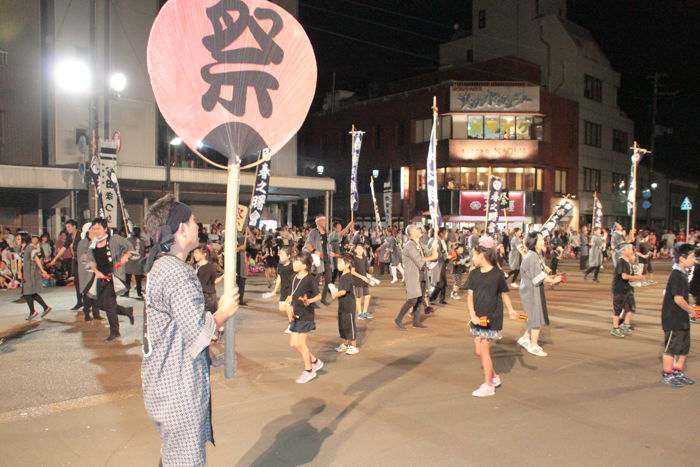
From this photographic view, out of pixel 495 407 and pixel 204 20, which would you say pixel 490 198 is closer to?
pixel 495 407

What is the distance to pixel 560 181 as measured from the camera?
39.5 m

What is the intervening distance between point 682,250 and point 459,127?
31560mm

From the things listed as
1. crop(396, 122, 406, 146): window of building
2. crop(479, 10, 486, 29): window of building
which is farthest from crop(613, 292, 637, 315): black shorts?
crop(479, 10, 486, 29): window of building

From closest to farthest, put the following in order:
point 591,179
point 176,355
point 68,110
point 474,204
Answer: point 176,355 → point 68,110 → point 474,204 → point 591,179

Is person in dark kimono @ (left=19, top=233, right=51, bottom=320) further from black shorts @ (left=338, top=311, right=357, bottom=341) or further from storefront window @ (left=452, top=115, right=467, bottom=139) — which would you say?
storefront window @ (left=452, top=115, right=467, bottom=139)

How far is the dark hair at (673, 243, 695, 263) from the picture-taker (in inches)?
264

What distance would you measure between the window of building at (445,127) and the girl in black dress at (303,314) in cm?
3182

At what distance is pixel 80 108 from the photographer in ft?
80.7

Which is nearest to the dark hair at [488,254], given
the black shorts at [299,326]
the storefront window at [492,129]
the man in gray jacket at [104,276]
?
the black shorts at [299,326]

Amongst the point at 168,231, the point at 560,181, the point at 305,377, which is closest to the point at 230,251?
the point at 168,231

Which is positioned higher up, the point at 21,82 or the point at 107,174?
the point at 21,82

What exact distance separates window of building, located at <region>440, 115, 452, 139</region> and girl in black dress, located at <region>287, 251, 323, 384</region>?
31.8m

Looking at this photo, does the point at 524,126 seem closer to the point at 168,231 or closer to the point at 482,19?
the point at 482,19

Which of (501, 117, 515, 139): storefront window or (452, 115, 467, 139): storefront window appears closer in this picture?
(501, 117, 515, 139): storefront window
